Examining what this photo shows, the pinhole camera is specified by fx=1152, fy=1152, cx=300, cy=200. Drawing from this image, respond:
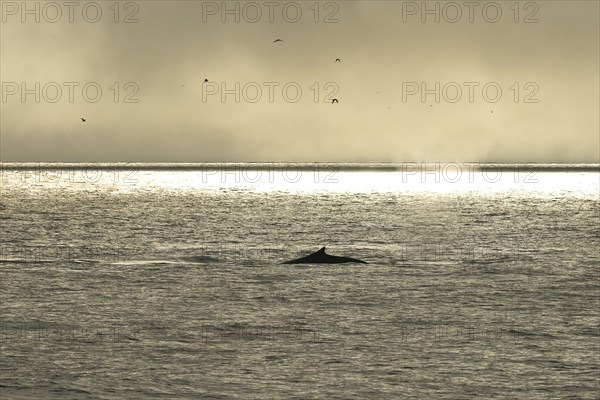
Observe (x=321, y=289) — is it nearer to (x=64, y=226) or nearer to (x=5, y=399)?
(x=5, y=399)

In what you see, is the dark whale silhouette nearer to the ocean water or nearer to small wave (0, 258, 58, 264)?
the ocean water

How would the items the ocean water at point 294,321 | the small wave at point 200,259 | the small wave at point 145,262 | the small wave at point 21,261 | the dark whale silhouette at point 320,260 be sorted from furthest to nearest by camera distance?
the small wave at point 200,259
the small wave at point 145,262
the small wave at point 21,261
the dark whale silhouette at point 320,260
the ocean water at point 294,321

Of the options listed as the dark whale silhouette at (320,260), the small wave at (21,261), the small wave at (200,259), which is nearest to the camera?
the dark whale silhouette at (320,260)

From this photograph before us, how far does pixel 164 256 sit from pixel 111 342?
3206cm

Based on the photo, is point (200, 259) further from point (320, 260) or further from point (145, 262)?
point (320, 260)

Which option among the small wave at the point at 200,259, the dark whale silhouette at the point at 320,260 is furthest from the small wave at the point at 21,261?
the dark whale silhouette at the point at 320,260

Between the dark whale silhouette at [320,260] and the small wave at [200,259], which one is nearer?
the dark whale silhouette at [320,260]

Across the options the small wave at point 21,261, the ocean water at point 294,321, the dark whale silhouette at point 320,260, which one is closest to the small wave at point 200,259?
the ocean water at point 294,321

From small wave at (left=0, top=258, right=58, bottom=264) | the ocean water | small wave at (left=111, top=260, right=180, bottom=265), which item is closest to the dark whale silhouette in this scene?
the ocean water

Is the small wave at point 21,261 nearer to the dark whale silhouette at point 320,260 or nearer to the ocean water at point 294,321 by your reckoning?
the ocean water at point 294,321

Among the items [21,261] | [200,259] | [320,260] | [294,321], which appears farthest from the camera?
[200,259]

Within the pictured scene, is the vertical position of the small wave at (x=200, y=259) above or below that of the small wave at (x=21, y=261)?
below

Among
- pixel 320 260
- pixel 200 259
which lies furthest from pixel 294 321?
pixel 200 259

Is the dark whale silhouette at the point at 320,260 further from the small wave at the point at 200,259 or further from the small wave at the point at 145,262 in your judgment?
the small wave at the point at 145,262
